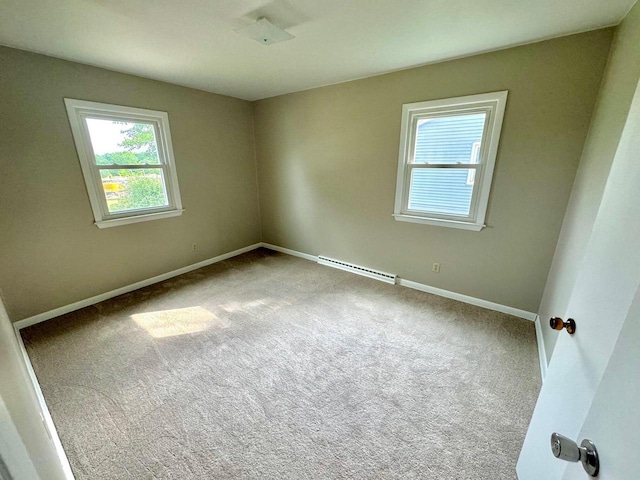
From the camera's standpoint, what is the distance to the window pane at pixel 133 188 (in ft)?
9.24

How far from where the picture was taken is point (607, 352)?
A: 600 millimetres

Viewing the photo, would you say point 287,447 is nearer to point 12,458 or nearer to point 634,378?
point 12,458

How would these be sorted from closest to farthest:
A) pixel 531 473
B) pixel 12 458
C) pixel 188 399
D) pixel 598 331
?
pixel 12 458
pixel 598 331
pixel 531 473
pixel 188 399

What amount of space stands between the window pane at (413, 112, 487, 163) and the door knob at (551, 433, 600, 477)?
2.46 metres

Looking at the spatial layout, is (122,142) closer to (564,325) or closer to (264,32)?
(264,32)

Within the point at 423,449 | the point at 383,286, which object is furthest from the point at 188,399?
the point at 383,286

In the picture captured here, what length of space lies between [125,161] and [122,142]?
0.20 meters

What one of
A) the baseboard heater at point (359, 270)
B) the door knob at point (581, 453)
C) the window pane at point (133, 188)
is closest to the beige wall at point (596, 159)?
the door knob at point (581, 453)

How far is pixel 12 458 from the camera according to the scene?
0.39 metres

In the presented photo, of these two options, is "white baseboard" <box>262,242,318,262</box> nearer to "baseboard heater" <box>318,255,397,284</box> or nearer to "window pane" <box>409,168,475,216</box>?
"baseboard heater" <box>318,255,397,284</box>

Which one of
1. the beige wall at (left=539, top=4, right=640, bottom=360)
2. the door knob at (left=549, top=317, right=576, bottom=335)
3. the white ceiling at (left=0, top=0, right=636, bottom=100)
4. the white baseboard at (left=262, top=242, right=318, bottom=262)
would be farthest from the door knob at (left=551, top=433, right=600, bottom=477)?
the white baseboard at (left=262, top=242, right=318, bottom=262)

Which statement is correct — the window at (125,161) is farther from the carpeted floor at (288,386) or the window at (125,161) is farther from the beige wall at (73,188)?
the carpeted floor at (288,386)

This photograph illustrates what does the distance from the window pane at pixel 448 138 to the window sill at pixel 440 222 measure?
608 mm

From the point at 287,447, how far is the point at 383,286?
2122 mm
